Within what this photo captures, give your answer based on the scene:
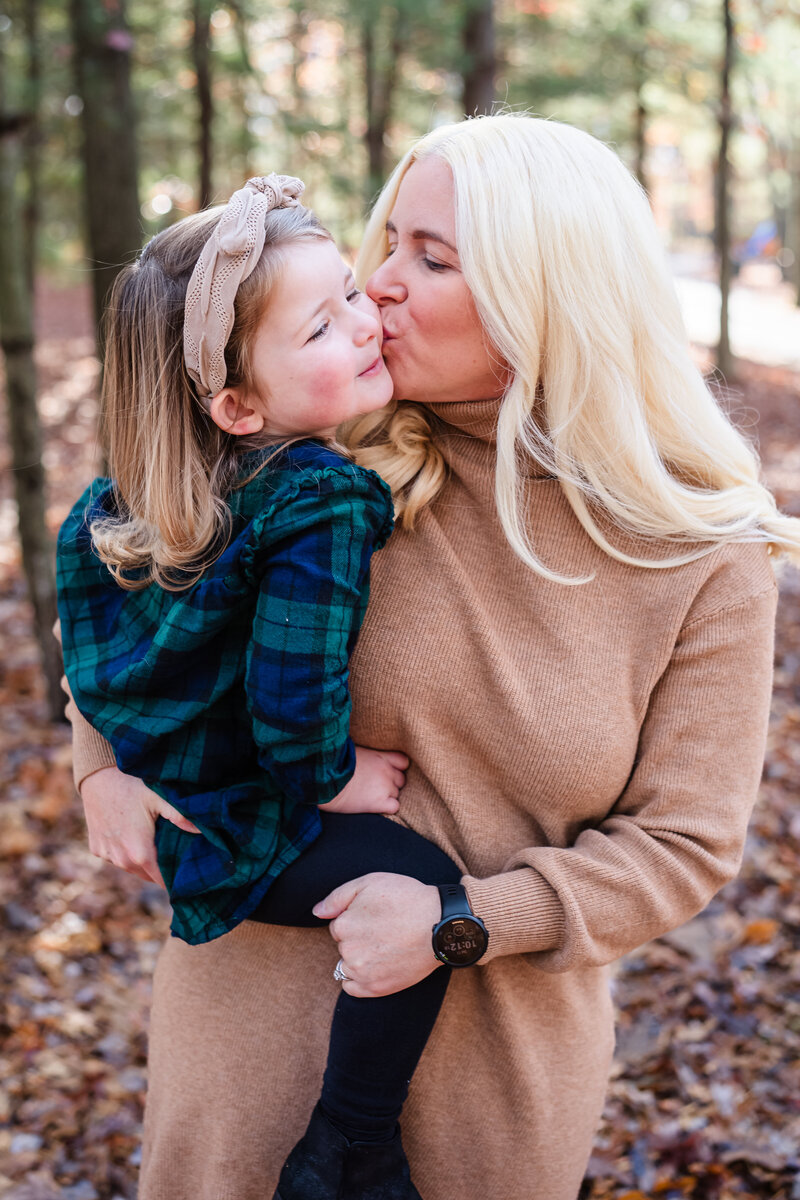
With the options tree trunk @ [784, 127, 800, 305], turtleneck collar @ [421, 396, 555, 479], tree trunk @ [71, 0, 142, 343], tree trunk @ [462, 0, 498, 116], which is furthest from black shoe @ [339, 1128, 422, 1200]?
tree trunk @ [784, 127, 800, 305]

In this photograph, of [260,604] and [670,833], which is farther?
[670,833]

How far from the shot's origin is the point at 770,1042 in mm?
3645

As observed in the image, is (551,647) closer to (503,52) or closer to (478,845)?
(478,845)

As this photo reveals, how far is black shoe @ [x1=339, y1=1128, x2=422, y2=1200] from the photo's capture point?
179cm

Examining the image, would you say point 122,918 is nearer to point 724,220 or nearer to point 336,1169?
point 336,1169

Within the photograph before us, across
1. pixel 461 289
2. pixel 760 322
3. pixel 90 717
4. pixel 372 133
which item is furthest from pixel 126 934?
pixel 760 322

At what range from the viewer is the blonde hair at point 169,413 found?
1.85 meters

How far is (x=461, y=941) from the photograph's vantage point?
176 cm

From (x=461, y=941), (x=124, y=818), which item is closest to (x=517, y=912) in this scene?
(x=461, y=941)

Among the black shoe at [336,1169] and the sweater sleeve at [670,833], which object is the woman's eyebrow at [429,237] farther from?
the black shoe at [336,1169]

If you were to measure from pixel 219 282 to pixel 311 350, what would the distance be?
207 mm

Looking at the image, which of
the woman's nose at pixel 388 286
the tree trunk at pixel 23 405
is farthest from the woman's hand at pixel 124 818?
the tree trunk at pixel 23 405

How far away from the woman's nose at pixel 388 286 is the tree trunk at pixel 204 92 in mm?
7307

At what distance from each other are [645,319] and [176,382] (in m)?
0.96
